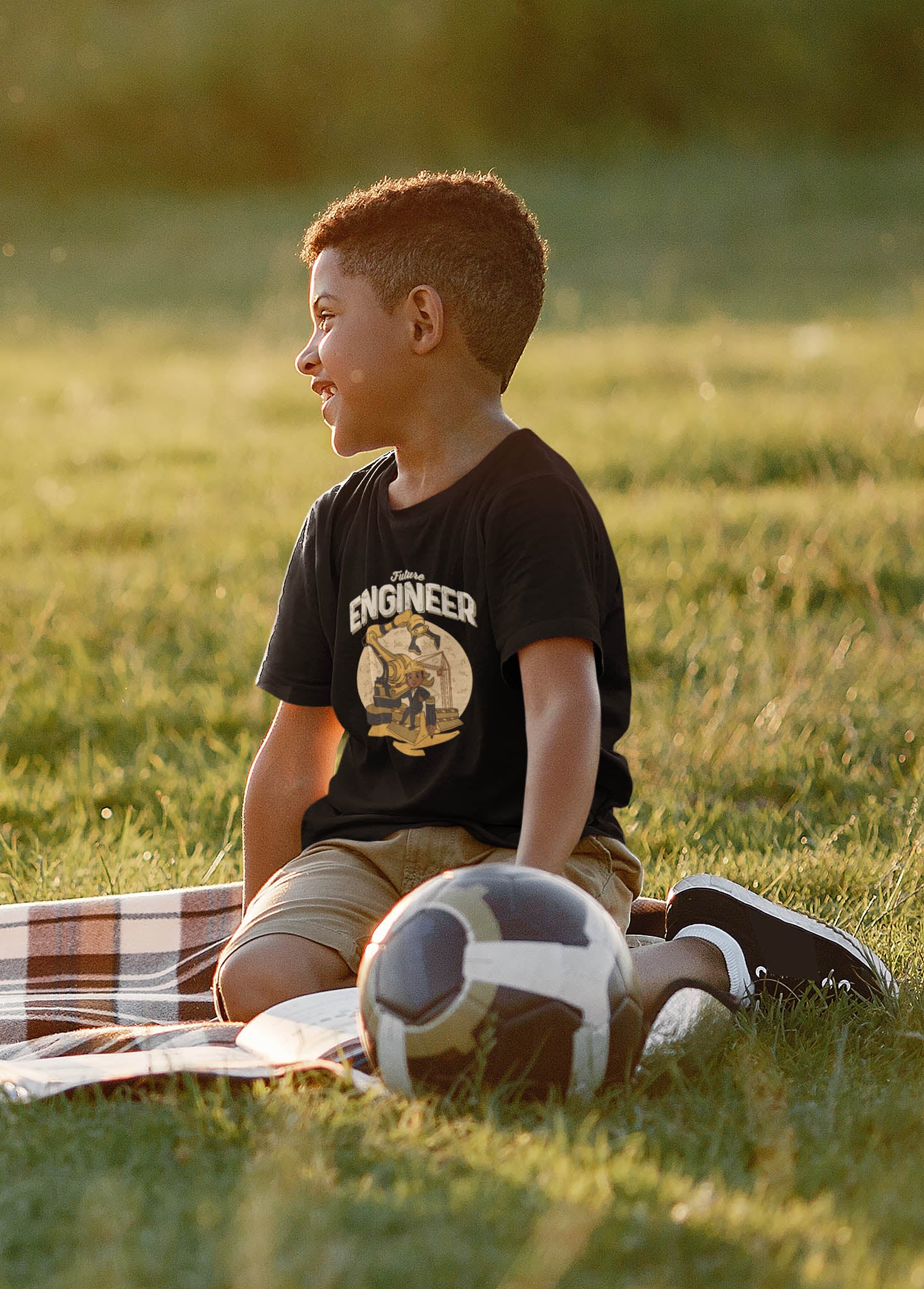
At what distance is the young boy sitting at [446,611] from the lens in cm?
292

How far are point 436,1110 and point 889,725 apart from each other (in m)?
2.96

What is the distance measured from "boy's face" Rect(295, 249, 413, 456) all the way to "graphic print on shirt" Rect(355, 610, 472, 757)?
383 millimetres

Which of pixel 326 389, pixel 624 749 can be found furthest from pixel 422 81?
pixel 326 389

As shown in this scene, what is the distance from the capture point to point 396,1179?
204 cm

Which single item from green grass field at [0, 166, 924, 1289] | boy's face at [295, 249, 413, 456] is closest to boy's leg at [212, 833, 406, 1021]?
green grass field at [0, 166, 924, 1289]

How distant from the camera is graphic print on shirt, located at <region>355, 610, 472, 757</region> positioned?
302 cm

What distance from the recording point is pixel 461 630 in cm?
301

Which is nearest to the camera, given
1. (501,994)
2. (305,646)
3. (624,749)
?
(501,994)

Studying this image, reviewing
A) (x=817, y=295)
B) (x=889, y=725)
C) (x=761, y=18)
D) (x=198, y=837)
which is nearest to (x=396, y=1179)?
(x=198, y=837)

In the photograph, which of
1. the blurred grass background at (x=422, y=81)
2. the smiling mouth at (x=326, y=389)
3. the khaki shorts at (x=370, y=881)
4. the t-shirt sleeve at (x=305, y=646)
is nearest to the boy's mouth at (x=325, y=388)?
the smiling mouth at (x=326, y=389)

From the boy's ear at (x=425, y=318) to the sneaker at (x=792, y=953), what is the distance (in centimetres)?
125

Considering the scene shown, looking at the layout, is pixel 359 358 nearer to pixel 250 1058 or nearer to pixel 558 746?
pixel 558 746

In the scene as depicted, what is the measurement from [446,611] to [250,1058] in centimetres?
95

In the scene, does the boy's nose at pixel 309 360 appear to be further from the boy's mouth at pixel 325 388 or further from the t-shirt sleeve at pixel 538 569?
the t-shirt sleeve at pixel 538 569
